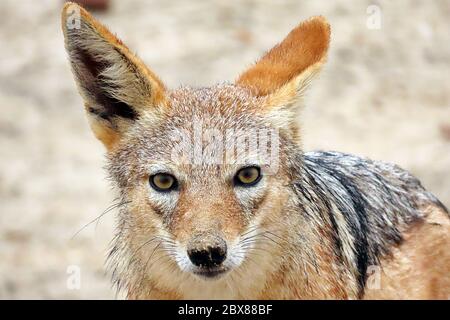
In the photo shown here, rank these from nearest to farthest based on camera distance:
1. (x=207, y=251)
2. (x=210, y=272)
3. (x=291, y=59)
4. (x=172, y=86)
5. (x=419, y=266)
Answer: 1. (x=207, y=251)
2. (x=210, y=272)
3. (x=291, y=59)
4. (x=419, y=266)
5. (x=172, y=86)

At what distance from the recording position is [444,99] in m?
14.4

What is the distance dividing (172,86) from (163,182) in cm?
766

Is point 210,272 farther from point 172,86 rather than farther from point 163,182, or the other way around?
point 172,86

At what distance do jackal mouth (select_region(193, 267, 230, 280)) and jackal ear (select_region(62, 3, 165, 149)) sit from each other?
53.2 inches

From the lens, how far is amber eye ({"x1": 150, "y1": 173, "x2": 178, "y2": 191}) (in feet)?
21.4

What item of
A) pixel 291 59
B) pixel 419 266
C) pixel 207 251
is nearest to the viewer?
pixel 207 251

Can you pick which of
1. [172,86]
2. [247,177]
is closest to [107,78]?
[247,177]

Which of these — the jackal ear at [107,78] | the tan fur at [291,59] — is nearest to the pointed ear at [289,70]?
the tan fur at [291,59]

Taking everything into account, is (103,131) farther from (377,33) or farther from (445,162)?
(377,33)

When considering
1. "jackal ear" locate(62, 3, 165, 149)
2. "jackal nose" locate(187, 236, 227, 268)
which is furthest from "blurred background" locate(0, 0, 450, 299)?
"jackal nose" locate(187, 236, 227, 268)

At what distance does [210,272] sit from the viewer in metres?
6.28

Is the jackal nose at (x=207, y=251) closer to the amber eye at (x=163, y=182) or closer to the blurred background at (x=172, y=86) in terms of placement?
the amber eye at (x=163, y=182)

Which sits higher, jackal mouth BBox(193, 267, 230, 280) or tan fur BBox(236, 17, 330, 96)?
tan fur BBox(236, 17, 330, 96)

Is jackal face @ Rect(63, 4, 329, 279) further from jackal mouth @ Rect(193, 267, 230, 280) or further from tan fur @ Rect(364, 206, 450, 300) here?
tan fur @ Rect(364, 206, 450, 300)
